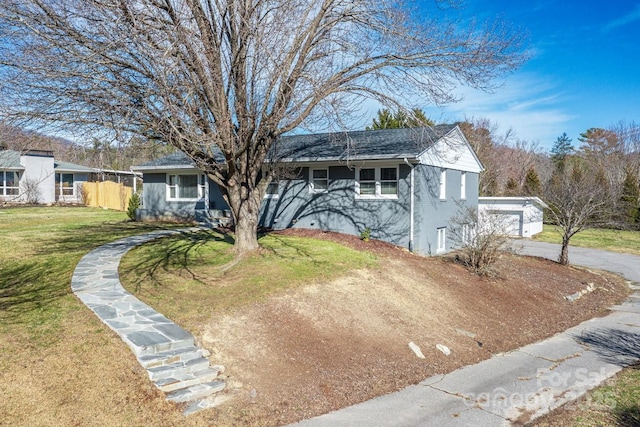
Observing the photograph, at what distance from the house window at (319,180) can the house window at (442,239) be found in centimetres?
457

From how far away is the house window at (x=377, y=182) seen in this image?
14.5 metres

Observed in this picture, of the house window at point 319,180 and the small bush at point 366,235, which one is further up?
the house window at point 319,180

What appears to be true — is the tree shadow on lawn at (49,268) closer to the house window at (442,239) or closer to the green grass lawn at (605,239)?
the house window at (442,239)

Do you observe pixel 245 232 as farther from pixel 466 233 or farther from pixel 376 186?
pixel 466 233

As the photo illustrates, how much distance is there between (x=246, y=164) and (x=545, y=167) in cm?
4590

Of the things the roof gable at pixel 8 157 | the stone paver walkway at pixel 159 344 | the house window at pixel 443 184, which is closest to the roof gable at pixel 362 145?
the house window at pixel 443 184

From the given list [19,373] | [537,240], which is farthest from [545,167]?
[19,373]

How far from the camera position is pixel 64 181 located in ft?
101

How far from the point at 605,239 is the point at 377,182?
724 inches

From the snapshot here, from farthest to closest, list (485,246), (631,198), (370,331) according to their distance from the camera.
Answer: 1. (631,198)
2. (485,246)
3. (370,331)

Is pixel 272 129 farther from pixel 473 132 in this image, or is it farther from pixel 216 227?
pixel 473 132

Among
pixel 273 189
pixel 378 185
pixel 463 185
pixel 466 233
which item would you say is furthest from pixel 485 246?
pixel 273 189

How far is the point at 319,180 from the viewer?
16000 millimetres

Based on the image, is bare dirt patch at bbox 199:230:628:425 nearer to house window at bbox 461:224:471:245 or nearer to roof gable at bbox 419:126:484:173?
house window at bbox 461:224:471:245
